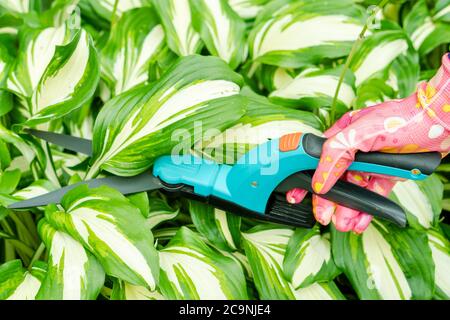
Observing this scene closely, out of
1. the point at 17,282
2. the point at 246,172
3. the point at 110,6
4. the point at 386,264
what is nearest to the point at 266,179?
the point at 246,172

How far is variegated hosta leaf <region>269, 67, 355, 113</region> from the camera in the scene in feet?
2.63

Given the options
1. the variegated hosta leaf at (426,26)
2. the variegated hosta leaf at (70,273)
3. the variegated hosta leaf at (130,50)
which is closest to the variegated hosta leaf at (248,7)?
the variegated hosta leaf at (130,50)

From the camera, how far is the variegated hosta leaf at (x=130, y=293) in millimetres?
697

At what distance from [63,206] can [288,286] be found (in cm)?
31

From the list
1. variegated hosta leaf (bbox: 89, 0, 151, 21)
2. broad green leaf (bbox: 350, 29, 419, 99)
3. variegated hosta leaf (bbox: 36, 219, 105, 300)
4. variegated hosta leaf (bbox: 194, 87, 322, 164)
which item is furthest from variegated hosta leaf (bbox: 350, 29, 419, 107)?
variegated hosta leaf (bbox: 36, 219, 105, 300)

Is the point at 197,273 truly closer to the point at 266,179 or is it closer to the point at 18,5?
the point at 266,179

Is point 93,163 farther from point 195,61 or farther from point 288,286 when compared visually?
point 288,286

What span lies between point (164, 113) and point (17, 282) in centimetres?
28

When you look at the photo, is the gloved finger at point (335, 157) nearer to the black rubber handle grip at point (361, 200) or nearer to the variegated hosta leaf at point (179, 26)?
the black rubber handle grip at point (361, 200)

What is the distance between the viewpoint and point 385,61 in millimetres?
840

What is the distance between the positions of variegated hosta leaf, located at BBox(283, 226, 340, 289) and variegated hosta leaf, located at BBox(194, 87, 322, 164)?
139 millimetres

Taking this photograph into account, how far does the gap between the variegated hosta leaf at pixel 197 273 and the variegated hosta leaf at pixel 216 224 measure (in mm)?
21

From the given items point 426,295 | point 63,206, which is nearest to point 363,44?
point 426,295

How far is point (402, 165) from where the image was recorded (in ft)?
1.86
